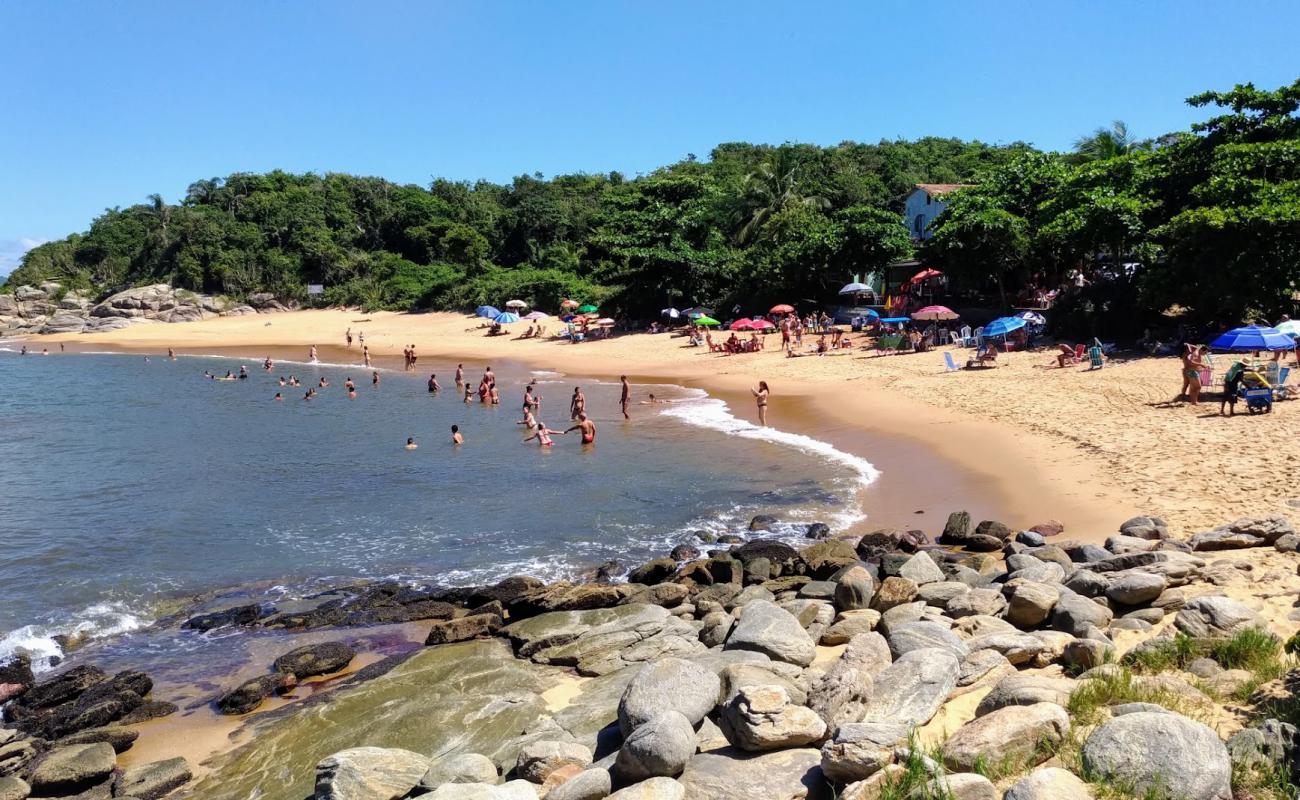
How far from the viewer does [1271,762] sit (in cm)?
518

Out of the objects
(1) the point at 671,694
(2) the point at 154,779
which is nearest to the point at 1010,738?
(1) the point at 671,694

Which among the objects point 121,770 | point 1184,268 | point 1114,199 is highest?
point 1114,199

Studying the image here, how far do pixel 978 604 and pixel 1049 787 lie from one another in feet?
14.5

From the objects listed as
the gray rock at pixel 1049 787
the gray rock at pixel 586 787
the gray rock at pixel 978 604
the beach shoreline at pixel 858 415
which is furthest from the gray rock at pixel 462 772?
the beach shoreline at pixel 858 415

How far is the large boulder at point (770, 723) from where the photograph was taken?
6199mm

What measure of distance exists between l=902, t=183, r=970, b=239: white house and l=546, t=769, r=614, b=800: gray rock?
141 ft

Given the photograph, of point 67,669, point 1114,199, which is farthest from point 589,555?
point 1114,199

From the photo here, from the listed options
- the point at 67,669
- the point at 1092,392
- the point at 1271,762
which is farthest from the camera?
the point at 1092,392

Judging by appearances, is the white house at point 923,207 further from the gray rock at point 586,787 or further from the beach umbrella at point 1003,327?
the gray rock at point 586,787

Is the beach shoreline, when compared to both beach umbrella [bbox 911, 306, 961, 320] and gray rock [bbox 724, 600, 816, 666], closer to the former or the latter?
beach umbrella [bbox 911, 306, 961, 320]

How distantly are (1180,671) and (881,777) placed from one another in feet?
10.1

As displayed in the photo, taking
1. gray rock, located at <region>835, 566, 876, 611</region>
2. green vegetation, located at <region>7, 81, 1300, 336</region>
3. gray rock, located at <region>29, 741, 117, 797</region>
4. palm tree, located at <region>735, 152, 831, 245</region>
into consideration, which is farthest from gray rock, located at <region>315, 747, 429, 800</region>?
palm tree, located at <region>735, 152, 831, 245</region>

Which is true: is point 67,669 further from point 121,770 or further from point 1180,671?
point 1180,671

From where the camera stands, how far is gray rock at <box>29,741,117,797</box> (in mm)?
8289
